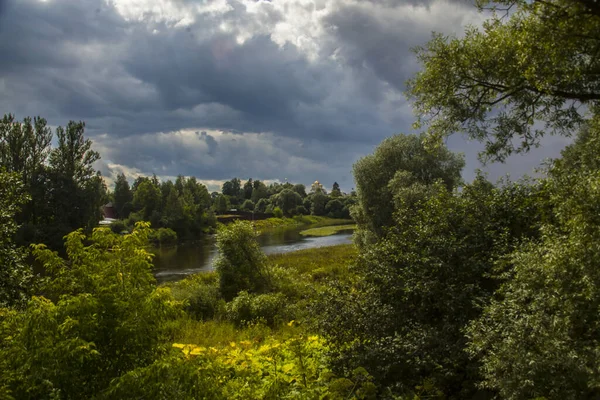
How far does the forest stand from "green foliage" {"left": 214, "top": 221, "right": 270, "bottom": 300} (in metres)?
7.37

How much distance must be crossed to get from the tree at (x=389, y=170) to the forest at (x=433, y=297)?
51.3ft

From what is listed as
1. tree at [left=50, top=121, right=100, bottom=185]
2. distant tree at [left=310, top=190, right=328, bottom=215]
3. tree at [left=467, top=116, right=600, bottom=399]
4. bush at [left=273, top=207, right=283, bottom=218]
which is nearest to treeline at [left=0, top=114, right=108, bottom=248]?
tree at [left=50, top=121, right=100, bottom=185]

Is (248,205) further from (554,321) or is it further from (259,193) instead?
(554,321)

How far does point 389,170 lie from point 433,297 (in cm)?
2217

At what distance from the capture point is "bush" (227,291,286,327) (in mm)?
17719

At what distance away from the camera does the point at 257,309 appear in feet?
58.7

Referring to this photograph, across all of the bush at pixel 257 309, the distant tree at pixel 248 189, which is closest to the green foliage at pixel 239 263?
the bush at pixel 257 309

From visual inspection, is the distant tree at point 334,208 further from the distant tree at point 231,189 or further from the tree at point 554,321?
the tree at point 554,321

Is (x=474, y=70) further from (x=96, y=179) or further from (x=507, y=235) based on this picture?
(x=96, y=179)

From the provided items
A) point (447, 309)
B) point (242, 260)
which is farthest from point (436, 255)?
point (242, 260)

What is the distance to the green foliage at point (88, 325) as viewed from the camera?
524cm

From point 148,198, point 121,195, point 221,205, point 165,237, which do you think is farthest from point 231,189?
point 165,237

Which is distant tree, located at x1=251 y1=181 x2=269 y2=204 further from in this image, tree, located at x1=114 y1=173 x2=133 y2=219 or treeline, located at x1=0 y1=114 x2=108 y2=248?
treeline, located at x1=0 y1=114 x2=108 y2=248

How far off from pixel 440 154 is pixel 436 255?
73.9ft
